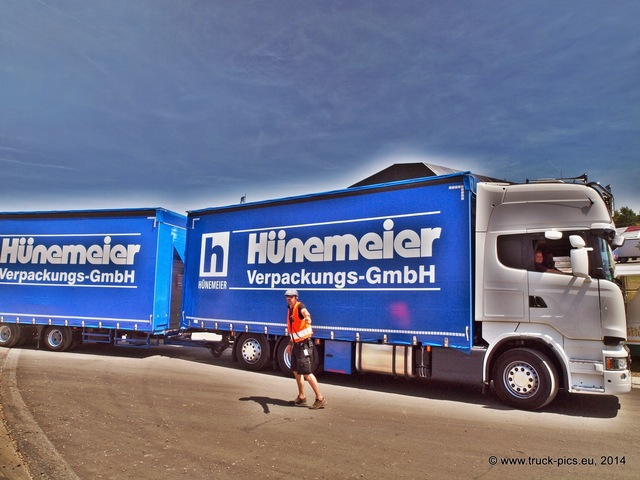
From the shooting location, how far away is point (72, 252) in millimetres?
13734

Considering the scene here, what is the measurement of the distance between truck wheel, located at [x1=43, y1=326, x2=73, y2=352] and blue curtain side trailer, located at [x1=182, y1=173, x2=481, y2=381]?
3.89 metres

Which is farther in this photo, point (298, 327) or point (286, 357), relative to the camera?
point (286, 357)

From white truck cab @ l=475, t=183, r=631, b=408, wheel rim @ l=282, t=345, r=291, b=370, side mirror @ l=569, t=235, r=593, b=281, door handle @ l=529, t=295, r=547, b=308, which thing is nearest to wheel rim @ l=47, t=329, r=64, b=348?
wheel rim @ l=282, t=345, r=291, b=370

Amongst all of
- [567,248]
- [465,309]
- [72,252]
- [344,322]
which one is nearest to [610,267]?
[567,248]

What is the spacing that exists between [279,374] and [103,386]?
3.62m

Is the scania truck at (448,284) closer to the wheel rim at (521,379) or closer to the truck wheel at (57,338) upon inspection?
the wheel rim at (521,379)

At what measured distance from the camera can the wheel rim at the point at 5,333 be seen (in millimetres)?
14391

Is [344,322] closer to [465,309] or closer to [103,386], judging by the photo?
[465,309]

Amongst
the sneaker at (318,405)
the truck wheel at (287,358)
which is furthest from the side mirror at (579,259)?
the truck wheel at (287,358)

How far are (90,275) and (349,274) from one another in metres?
7.87

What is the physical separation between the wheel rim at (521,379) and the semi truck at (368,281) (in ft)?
0.06

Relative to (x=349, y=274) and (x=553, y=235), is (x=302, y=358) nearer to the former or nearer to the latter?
(x=349, y=274)

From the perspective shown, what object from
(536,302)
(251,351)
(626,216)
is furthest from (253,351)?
(626,216)

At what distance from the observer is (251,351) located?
442 inches
